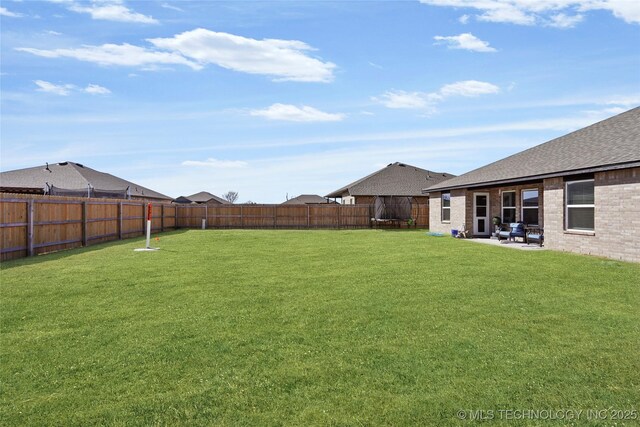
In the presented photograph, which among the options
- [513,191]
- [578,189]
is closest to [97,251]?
[578,189]

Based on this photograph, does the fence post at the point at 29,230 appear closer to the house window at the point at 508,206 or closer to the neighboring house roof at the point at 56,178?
the neighboring house roof at the point at 56,178

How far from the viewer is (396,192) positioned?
36031 millimetres

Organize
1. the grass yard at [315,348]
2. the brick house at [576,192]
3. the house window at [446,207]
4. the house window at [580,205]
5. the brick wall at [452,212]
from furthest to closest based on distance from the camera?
the house window at [446,207], the brick wall at [452,212], the house window at [580,205], the brick house at [576,192], the grass yard at [315,348]

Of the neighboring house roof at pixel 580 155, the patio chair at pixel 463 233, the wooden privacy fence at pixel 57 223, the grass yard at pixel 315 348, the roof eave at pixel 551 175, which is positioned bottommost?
the grass yard at pixel 315 348

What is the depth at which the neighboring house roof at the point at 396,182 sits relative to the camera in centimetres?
3603

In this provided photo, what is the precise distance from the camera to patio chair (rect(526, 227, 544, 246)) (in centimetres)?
1678

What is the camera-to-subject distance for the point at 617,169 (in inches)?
484

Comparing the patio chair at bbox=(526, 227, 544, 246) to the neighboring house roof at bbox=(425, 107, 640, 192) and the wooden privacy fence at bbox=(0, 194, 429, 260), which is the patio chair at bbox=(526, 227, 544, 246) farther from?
the wooden privacy fence at bbox=(0, 194, 429, 260)

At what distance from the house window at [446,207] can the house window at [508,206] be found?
3775mm

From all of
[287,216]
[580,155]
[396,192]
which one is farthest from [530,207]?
[287,216]

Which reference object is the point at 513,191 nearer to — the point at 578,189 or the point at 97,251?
Result: the point at 578,189

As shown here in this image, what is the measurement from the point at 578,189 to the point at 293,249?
32.7ft

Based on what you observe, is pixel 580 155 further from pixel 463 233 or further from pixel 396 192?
pixel 396 192

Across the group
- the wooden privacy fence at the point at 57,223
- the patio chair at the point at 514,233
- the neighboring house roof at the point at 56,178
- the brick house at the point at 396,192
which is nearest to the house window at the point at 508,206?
the patio chair at the point at 514,233
